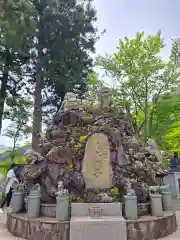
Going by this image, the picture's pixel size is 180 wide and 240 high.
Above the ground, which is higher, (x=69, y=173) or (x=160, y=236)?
(x=69, y=173)

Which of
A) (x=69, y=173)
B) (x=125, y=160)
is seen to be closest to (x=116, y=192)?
(x=125, y=160)

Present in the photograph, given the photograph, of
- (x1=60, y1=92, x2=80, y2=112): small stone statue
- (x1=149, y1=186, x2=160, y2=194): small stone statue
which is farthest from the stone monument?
(x1=60, y1=92, x2=80, y2=112): small stone statue

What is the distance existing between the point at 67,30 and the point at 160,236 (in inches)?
463

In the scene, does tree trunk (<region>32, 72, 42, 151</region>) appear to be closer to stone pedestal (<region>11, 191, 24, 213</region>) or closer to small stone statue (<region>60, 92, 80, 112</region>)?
small stone statue (<region>60, 92, 80, 112</region>)

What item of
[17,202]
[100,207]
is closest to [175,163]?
[100,207]

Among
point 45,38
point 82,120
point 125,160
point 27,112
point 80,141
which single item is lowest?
point 125,160

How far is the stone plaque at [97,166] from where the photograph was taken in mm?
4875

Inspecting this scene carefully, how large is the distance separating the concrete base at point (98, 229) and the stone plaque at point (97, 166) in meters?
1.04

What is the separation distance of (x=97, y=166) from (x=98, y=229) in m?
1.40

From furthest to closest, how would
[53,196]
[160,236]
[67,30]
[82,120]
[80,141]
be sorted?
[67,30], [82,120], [80,141], [53,196], [160,236]

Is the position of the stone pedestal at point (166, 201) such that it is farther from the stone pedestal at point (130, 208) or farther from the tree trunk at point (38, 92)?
the tree trunk at point (38, 92)

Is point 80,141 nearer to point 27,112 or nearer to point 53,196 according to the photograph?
point 53,196

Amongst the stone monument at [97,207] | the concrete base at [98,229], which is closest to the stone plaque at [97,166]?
the stone monument at [97,207]

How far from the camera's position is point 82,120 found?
5973 millimetres
